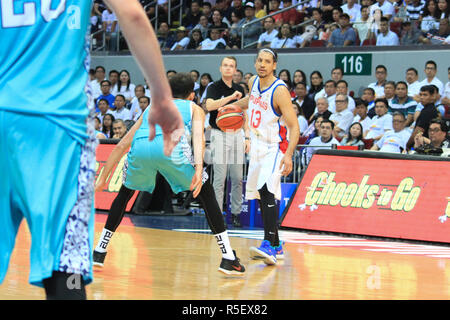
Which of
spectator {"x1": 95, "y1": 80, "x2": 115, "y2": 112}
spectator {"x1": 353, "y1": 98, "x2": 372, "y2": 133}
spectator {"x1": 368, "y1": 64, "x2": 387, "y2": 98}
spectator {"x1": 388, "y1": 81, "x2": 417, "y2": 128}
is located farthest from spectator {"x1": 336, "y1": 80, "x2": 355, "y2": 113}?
spectator {"x1": 95, "y1": 80, "x2": 115, "y2": 112}

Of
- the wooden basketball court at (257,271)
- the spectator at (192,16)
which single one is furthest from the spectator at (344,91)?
the spectator at (192,16)

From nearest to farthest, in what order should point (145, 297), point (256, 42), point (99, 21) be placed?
point (145, 297) < point (256, 42) < point (99, 21)

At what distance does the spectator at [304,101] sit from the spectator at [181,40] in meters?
5.40

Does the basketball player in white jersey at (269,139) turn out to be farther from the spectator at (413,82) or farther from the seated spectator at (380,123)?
the spectator at (413,82)

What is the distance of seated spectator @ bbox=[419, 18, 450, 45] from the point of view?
52.3 feet

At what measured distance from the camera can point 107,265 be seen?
759cm

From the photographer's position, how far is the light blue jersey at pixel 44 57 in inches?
122

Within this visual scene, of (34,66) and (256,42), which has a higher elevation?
(34,66)

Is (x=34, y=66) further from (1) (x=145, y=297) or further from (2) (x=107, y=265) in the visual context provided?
(2) (x=107, y=265)

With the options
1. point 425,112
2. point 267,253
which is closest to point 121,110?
point 425,112

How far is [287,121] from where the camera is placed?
A: 827 cm

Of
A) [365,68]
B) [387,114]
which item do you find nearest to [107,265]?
[387,114]

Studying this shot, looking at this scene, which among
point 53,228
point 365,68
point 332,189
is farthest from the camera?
point 365,68
